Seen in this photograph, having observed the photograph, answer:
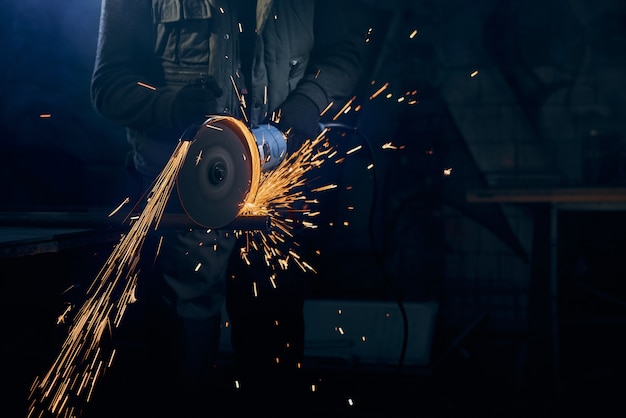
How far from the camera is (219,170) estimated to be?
1.83 metres

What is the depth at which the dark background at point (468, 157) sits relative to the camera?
378 centimetres

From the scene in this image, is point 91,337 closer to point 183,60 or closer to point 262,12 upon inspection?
point 183,60

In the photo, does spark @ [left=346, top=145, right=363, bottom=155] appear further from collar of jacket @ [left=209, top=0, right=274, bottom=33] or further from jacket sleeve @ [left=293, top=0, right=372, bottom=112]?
collar of jacket @ [left=209, top=0, right=274, bottom=33]

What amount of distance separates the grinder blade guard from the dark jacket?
1.39 ft

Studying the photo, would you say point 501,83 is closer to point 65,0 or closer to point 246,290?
point 246,290

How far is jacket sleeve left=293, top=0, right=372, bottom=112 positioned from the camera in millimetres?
2498

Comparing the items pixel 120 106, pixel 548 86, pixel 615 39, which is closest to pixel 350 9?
pixel 548 86

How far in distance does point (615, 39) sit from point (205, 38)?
2815 millimetres

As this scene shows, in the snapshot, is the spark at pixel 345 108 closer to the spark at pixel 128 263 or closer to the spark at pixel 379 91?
the spark at pixel 379 91

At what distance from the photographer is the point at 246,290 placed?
2494 millimetres

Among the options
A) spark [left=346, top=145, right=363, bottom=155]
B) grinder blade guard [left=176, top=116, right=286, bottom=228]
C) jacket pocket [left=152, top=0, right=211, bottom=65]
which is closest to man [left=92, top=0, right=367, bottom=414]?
jacket pocket [left=152, top=0, right=211, bottom=65]

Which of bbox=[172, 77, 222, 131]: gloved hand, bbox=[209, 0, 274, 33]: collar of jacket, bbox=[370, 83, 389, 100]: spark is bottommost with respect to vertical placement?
bbox=[172, 77, 222, 131]: gloved hand

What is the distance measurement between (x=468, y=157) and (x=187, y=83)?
234 cm

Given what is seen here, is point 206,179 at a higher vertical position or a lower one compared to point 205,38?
lower
